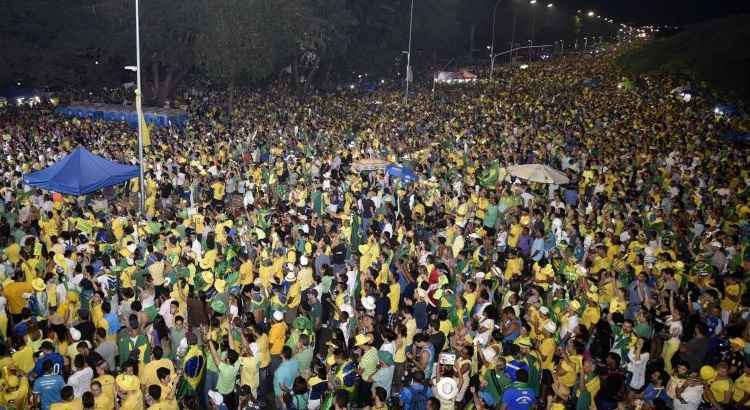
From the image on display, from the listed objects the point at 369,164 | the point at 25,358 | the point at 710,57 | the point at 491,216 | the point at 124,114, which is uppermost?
the point at 710,57

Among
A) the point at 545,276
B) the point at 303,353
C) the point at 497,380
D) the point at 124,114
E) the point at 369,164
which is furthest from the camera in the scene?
the point at 124,114

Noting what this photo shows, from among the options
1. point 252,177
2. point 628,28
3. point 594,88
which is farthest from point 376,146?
point 628,28

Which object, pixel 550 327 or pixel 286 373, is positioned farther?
pixel 550 327

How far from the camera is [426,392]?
558 centimetres

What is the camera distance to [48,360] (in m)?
5.82

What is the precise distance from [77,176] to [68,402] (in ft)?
26.2

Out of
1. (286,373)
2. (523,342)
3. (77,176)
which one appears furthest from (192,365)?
(77,176)

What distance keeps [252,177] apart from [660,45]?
40695mm

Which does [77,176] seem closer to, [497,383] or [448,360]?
[448,360]

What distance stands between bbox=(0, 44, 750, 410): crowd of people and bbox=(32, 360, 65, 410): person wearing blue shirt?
1cm

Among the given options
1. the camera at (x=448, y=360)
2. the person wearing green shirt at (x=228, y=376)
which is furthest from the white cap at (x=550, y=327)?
the person wearing green shirt at (x=228, y=376)

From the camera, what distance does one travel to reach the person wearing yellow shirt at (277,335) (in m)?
6.79

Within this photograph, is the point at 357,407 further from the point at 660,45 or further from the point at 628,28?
the point at 628,28

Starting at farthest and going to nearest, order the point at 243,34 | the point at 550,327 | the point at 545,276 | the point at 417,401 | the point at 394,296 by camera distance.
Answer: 1. the point at 243,34
2. the point at 545,276
3. the point at 394,296
4. the point at 550,327
5. the point at 417,401
